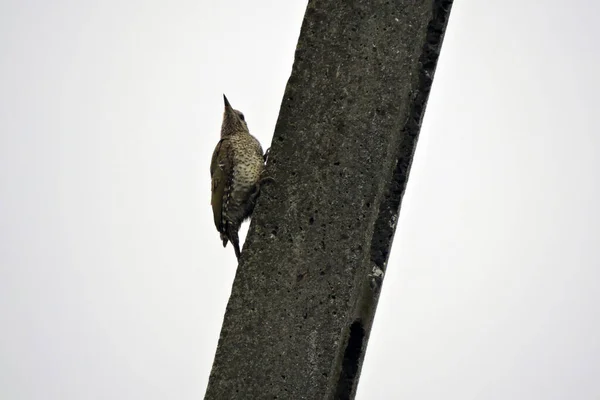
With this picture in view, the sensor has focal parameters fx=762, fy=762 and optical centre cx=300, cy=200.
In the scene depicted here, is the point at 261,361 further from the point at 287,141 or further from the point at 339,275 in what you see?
the point at 287,141

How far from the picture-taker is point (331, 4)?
3580mm

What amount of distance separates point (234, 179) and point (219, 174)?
21cm

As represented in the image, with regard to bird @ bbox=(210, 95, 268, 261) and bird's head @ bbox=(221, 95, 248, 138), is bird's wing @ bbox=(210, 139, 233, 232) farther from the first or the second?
bird's head @ bbox=(221, 95, 248, 138)

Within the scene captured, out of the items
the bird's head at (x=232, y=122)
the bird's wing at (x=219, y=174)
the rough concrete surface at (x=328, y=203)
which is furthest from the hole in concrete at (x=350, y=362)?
the bird's head at (x=232, y=122)

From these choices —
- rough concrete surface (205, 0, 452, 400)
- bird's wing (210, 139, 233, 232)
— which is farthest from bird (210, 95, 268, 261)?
rough concrete surface (205, 0, 452, 400)

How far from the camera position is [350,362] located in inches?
141

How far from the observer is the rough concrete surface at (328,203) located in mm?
3436

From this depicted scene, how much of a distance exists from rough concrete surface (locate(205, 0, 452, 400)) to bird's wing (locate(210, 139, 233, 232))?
811 millimetres

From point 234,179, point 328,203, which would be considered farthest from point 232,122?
point 328,203

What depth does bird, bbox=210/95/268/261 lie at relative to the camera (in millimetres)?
4117

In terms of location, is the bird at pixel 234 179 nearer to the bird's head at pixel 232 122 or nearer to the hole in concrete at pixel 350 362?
the bird's head at pixel 232 122

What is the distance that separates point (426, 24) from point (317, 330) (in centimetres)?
151

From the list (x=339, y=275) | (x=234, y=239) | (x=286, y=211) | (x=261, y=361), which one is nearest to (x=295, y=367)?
(x=261, y=361)

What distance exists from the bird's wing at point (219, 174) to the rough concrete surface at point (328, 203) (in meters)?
0.81
